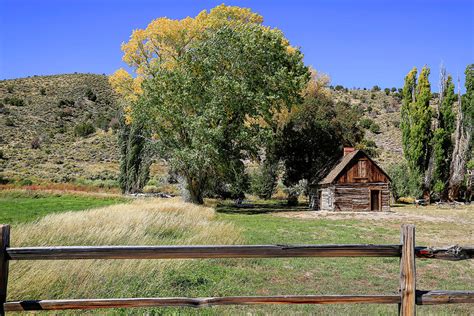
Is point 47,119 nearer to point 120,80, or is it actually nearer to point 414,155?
point 120,80

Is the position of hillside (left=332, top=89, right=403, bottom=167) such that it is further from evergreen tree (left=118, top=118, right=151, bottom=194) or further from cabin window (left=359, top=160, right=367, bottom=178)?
evergreen tree (left=118, top=118, right=151, bottom=194)

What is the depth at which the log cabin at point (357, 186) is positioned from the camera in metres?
35.9

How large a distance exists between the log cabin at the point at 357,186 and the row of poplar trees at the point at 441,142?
38.0ft

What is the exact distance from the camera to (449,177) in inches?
1873

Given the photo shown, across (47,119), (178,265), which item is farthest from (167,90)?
(47,119)

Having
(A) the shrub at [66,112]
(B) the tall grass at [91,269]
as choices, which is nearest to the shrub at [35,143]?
(A) the shrub at [66,112]

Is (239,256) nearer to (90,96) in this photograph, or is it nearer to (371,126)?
(371,126)

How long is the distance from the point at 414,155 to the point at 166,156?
26999 mm

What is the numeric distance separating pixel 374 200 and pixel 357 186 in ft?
6.02

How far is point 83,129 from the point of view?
74.2 meters

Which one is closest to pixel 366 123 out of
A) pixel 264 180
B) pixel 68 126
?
pixel 264 180

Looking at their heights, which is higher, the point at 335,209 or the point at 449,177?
the point at 449,177

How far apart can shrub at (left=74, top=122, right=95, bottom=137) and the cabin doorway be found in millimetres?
52601

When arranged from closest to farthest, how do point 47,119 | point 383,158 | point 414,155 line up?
point 414,155 → point 383,158 → point 47,119
